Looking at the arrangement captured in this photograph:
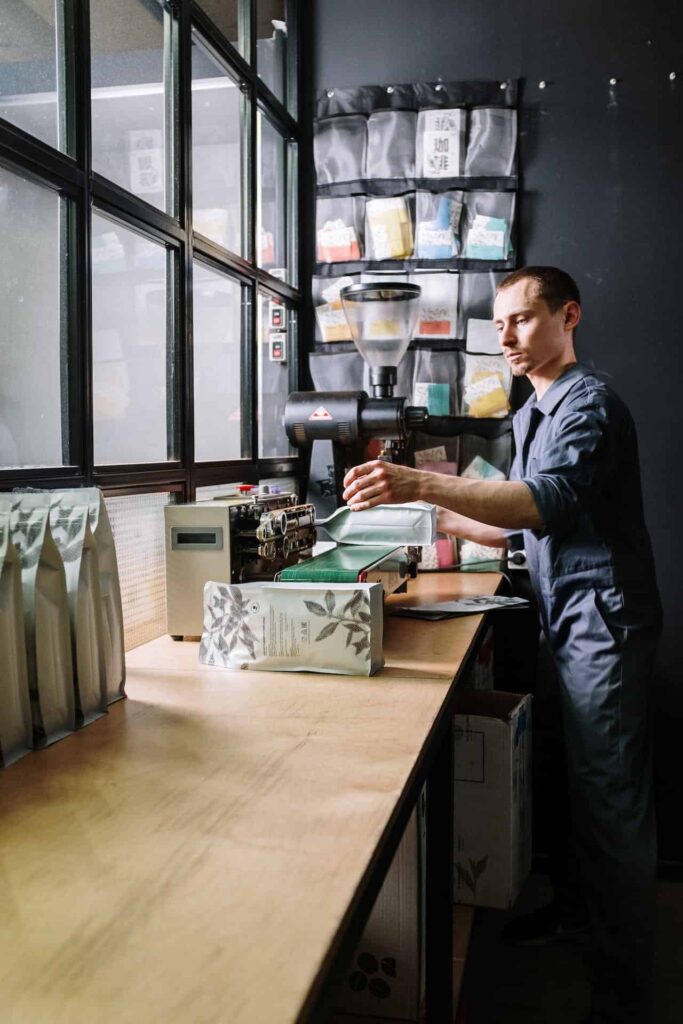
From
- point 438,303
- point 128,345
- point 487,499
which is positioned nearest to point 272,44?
point 438,303

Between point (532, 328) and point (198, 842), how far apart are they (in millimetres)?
1821

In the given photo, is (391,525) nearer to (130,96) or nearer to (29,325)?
(29,325)

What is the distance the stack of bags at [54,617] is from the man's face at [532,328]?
1.41 meters

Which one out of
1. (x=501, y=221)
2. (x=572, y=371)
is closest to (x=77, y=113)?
(x=572, y=371)

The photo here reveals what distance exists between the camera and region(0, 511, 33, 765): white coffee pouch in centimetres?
120

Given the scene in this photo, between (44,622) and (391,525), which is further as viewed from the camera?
(391,525)

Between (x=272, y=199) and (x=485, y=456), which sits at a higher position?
(x=272, y=199)

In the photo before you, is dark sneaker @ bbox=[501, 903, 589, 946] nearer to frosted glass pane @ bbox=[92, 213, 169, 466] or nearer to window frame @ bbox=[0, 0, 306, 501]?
window frame @ bbox=[0, 0, 306, 501]

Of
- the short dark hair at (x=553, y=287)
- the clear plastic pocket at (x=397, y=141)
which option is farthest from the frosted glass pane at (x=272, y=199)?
the short dark hair at (x=553, y=287)

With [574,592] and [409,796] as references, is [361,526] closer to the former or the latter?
[574,592]

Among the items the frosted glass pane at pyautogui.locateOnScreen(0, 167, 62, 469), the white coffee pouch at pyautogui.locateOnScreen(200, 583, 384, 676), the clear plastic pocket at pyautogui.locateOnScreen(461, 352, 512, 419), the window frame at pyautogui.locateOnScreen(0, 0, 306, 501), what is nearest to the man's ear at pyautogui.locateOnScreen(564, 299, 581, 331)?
the clear plastic pocket at pyautogui.locateOnScreen(461, 352, 512, 419)

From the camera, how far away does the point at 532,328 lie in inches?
96.0

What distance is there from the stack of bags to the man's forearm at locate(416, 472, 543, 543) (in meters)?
0.81

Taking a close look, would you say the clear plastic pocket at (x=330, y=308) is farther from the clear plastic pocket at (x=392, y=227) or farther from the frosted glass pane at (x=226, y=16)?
the frosted glass pane at (x=226, y=16)
